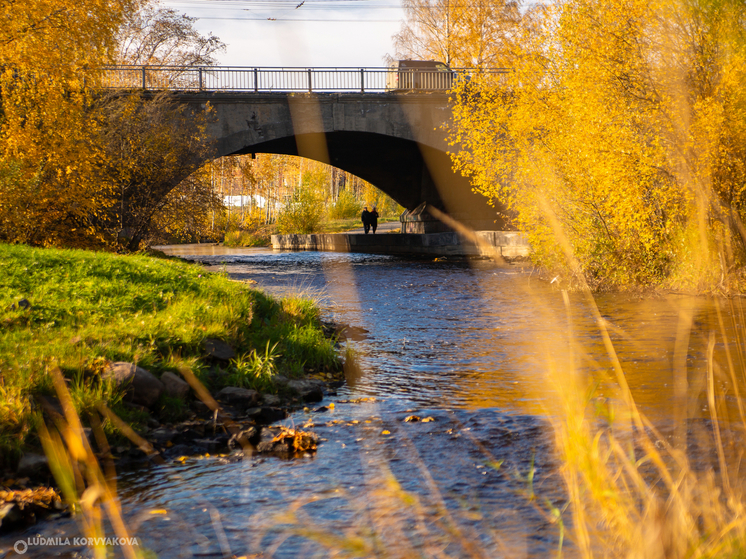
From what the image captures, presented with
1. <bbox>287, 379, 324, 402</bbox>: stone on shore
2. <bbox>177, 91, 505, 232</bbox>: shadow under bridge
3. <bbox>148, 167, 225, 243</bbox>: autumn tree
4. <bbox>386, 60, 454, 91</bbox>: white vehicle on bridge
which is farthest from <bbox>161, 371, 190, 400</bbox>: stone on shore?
<bbox>386, 60, 454, 91</bbox>: white vehicle on bridge

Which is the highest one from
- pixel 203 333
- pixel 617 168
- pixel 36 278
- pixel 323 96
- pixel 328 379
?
pixel 323 96

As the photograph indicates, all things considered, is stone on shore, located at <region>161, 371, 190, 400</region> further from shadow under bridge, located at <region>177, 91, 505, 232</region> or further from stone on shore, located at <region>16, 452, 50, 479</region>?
shadow under bridge, located at <region>177, 91, 505, 232</region>

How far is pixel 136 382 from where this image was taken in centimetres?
653

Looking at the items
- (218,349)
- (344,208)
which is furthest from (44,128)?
(344,208)

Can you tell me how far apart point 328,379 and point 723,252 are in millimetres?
9438

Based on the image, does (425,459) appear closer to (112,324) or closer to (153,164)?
(112,324)

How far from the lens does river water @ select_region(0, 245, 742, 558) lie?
4.19 metres

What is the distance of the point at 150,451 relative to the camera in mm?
5797

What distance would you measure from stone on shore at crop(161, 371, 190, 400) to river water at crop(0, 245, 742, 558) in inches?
41.0

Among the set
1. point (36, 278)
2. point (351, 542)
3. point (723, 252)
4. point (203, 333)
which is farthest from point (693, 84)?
point (351, 542)

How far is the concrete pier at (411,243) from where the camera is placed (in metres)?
27.5

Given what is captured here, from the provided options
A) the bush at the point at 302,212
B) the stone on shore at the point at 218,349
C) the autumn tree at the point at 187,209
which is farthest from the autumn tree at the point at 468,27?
the stone on shore at the point at 218,349

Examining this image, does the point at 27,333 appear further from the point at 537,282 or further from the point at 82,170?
the point at 537,282

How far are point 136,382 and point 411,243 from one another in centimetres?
2882
